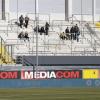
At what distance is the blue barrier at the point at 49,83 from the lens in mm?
37625

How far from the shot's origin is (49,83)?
127ft

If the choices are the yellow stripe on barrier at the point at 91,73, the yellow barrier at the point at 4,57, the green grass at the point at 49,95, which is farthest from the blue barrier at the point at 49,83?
the green grass at the point at 49,95

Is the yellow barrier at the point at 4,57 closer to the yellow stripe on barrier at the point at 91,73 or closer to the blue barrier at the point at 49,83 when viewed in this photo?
the yellow stripe on barrier at the point at 91,73

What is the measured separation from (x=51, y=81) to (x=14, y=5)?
18.2 meters

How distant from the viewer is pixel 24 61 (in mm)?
47781

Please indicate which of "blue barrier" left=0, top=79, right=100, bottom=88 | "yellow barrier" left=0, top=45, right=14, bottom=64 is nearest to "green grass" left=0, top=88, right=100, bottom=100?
"blue barrier" left=0, top=79, right=100, bottom=88

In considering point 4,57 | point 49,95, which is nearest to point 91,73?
point 4,57

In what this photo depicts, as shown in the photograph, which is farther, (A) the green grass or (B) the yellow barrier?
(B) the yellow barrier

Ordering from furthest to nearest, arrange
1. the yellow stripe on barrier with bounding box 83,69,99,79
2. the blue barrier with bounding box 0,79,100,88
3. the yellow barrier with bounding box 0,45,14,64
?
the yellow barrier with bounding box 0,45,14,64 → the yellow stripe on barrier with bounding box 83,69,99,79 → the blue barrier with bounding box 0,79,100,88

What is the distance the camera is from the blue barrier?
3762 centimetres

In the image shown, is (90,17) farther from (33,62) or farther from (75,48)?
(33,62)

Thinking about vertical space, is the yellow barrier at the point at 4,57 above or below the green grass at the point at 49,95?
above

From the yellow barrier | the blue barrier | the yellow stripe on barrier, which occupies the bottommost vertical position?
the blue barrier

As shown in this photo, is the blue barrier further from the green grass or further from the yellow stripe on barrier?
the green grass
